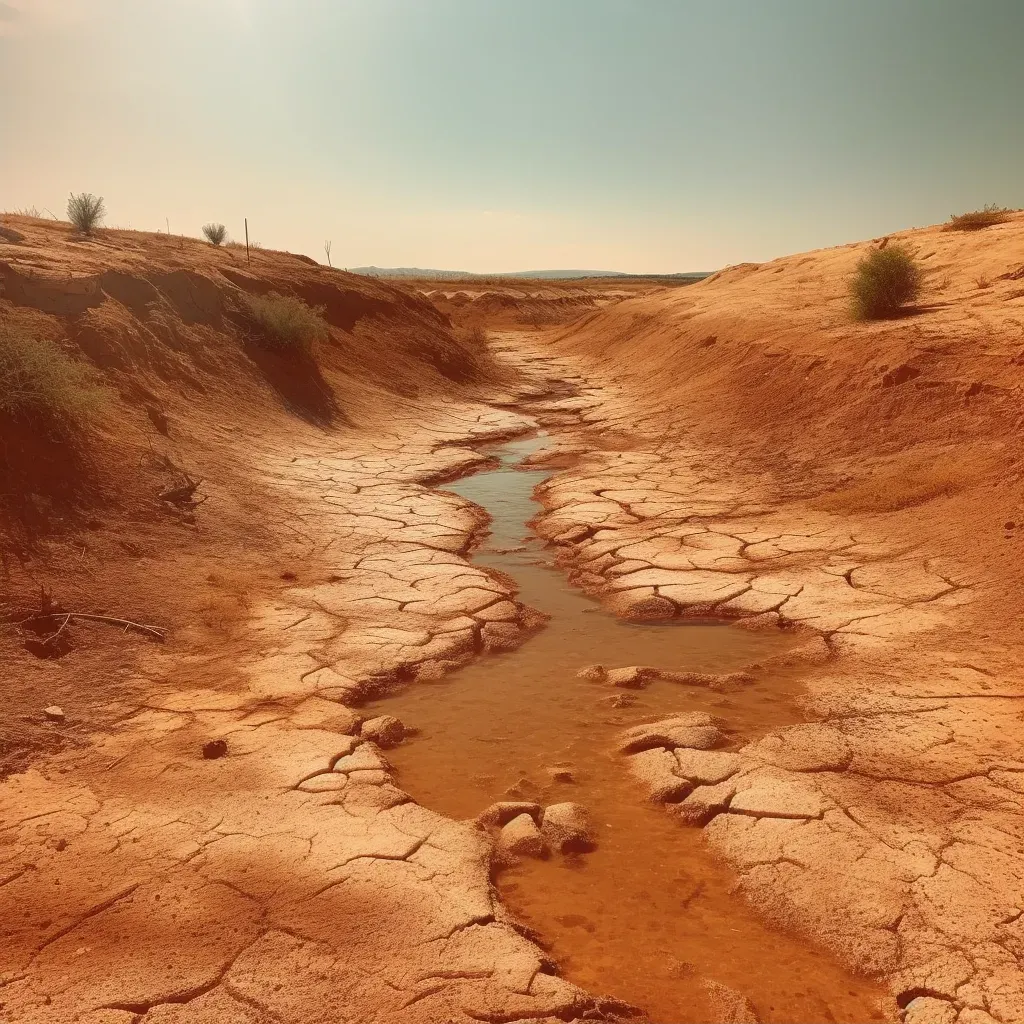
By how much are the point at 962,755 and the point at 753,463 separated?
521 centimetres

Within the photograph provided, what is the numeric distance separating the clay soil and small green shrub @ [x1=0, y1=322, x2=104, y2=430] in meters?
0.14

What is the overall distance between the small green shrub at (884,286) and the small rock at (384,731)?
9537mm

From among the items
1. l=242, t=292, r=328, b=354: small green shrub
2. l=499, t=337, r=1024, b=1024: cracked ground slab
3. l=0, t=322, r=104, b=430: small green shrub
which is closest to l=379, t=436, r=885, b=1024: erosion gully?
l=499, t=337, r=1024, b=1024: cracked ground slab

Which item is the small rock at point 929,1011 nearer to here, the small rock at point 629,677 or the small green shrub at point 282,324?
the small rock at point 629,677

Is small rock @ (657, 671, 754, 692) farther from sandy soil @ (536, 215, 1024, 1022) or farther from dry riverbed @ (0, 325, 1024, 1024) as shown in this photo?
sandy soil @ (536, 215, 1024, 1022)

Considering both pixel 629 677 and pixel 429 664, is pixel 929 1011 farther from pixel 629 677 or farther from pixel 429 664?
pixel 429 664

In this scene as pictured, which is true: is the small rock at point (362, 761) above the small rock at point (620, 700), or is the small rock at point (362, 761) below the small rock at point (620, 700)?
below

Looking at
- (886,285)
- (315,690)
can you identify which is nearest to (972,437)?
(886,285)

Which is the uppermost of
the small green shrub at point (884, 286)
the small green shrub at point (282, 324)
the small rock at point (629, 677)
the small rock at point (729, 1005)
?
the small green shrub at point (884, 286)

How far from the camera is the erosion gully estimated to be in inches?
95.3

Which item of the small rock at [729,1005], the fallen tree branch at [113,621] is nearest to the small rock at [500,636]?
the fallen tree branch at [113,621]

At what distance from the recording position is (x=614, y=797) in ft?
10.9

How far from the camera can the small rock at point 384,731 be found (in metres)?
3.76

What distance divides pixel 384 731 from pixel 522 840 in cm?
102
